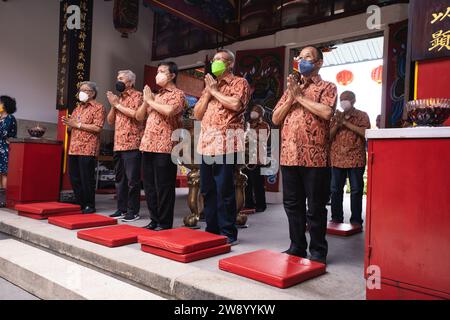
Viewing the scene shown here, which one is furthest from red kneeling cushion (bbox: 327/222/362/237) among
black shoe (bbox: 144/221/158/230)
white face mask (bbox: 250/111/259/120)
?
white face mask (bbox: 250/111/259/120)

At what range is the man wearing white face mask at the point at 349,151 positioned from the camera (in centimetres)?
379

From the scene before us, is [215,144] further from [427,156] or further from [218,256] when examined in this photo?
[427,156]

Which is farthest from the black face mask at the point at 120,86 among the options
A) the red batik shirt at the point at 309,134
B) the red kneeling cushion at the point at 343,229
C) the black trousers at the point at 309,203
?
the red kneeling cushion at the point at 343,229

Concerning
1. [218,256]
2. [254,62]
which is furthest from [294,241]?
[254,62]

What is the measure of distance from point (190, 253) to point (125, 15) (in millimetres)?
4719

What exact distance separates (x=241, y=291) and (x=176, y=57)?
709 centimetres

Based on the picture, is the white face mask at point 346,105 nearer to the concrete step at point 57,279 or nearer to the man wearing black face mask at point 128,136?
the man wearing black face mask at point 128,136

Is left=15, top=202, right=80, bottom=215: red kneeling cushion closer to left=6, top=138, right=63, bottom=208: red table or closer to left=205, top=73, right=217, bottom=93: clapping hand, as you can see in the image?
left=6, top=138, right=63, bottom=208: red table

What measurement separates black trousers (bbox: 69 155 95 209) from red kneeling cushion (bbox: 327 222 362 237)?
8.60ft

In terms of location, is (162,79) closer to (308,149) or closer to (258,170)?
(308,149)

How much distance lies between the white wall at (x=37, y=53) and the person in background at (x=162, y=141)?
423 centimetres

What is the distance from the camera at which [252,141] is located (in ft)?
13.0

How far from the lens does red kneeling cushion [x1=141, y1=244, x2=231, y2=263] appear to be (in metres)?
2.23

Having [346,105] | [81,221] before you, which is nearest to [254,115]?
[346,105]
